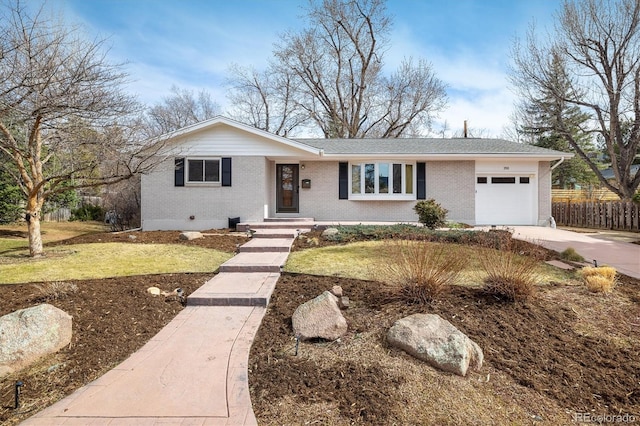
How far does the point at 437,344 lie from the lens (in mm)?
3016

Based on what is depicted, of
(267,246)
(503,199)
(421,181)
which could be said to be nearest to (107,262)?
(267,246)

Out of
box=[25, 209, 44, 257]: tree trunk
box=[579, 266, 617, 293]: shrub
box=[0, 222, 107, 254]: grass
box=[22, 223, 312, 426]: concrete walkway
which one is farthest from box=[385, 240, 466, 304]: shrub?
box=[0, 222, 107, 254]: grass

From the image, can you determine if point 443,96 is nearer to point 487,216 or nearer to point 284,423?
point 487,216

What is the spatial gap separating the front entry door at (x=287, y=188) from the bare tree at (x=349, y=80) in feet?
43.9

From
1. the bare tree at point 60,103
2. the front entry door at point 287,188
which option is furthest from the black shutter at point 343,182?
the bare tree at point 60,103

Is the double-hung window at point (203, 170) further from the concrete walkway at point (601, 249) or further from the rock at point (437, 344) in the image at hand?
the rock at point (437, 344)

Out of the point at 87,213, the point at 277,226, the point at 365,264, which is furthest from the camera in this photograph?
the point at 87,213

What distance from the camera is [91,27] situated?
6926 millimetres

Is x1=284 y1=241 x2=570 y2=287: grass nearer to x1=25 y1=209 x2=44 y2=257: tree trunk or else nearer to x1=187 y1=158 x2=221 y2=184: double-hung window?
x1=25 y1=209 x2=44 y2=257: tree trunk

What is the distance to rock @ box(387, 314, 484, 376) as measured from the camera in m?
2.89

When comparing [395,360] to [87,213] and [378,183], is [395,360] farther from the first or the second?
[87,213]

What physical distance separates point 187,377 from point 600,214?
18870 millimetres

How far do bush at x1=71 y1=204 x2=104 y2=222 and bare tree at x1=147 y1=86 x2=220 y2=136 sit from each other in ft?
32.0

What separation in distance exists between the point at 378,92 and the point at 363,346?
25013 mm
